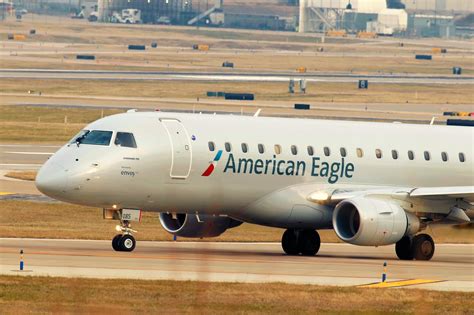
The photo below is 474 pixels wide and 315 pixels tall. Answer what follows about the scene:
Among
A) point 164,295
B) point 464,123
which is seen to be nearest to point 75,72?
point 464,123

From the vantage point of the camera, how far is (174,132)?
150 feet

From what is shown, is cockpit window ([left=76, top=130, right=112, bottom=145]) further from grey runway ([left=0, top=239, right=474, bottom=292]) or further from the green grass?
the green grass

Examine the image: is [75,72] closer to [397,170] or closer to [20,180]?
[20,180]

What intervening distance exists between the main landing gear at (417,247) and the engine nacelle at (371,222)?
59cm

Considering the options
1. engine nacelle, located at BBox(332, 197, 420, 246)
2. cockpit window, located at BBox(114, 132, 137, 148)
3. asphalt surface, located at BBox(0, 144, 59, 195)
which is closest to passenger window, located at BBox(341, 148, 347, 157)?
engine nacelle, located at BBox(332, 197, 420, 246)

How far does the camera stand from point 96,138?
1781 inches

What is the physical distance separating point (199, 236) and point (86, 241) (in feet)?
15.5

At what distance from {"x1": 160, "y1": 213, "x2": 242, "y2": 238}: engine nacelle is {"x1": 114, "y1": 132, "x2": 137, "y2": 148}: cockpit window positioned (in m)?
4.28

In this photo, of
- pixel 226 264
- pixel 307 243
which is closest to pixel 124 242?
pixel 226 264

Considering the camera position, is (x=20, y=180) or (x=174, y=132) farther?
(x=20, y=180)

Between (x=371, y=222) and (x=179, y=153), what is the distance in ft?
22.4

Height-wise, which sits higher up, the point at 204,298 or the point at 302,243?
the point at 204,298

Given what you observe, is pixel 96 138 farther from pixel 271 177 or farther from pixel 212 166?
pixel 271 177

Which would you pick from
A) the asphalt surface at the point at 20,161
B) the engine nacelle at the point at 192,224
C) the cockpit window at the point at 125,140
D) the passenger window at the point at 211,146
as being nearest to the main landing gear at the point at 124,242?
the cockpit window at the point at 125,140
